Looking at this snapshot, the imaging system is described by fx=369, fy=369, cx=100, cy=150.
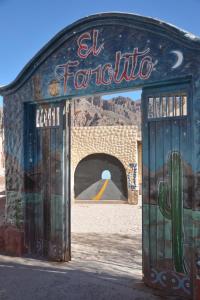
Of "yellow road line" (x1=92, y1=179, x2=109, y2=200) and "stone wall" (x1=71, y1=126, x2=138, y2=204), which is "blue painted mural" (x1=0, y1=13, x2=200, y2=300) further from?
"yellow road line" (x1=92, y1=179, x2=109, y2=200)

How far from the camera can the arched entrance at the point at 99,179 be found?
1866cm

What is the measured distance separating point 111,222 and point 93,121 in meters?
55.1

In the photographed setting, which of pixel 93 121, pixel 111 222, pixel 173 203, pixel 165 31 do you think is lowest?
pixel 111 222

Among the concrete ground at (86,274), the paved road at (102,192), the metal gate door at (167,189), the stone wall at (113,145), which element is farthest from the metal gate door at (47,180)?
the paved road at (102,192)

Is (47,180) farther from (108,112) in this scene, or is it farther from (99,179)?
(108,112)

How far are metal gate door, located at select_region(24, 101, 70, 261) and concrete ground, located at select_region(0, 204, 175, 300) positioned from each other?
411 mm

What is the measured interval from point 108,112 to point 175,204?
74319 millimetres

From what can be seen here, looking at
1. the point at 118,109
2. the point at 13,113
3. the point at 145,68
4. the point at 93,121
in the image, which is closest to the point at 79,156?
the point at 13,113

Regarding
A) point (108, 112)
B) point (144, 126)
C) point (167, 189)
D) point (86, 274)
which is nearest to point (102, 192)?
point (86, 274)

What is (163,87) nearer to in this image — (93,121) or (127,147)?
(127,147)

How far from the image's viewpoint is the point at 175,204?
5078 mm

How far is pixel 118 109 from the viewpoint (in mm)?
84688

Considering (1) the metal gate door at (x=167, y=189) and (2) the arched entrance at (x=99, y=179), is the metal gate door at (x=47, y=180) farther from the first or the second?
(2) the arched entrance at (x=99, y=179)

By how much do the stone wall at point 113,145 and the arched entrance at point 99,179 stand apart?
549mm
